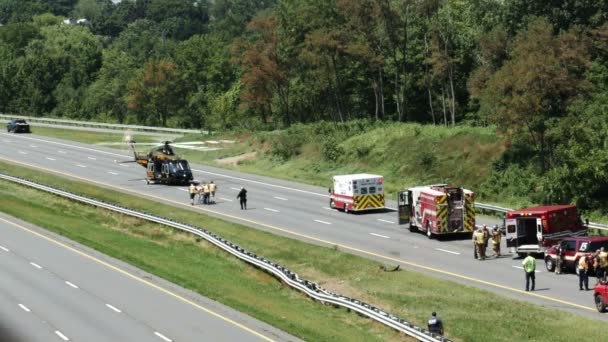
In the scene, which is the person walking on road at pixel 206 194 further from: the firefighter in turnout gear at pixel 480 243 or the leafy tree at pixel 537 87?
the firefighter in turnout gear at pixel 480 243

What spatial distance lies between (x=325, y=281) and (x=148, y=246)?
1264 centimetres

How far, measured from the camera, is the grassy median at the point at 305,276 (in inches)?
1251

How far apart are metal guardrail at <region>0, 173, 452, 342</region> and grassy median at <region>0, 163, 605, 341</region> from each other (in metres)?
0.38

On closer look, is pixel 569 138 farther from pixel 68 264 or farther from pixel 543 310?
Answer: pixel 68 264

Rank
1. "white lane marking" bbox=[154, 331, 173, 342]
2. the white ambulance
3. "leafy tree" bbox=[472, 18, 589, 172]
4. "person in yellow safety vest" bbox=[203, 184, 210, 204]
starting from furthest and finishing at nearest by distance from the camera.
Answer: "person in yellow safety vest" bbox=[203, 184, 210, 204], "leafy tree" bbox=[472, 18, 589, 172], the white ambulance, "white lane marking" bbox=[154, 331, 173, 342]

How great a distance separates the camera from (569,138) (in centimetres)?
6250

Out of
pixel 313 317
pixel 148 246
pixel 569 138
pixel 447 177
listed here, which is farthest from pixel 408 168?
pixel 313 317

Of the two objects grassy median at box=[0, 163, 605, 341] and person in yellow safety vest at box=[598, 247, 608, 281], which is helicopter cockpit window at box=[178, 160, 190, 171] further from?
person in yellow safety vest at box=[598, 247, 608, 281]

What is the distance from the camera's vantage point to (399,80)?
10050 cm

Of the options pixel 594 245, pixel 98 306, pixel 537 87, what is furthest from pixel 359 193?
pixel 98 306

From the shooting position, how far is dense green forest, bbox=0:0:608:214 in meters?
62.6

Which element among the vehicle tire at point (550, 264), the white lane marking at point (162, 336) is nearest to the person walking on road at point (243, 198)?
the vehicle tire at point (550, 264)

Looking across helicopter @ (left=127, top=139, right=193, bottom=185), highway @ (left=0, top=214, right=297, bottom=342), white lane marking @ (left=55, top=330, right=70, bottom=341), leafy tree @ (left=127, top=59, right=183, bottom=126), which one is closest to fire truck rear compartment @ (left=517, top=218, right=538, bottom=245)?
highway @ (left=0, top=214, right=297, bottom=342)

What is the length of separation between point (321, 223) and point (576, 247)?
19747mm
